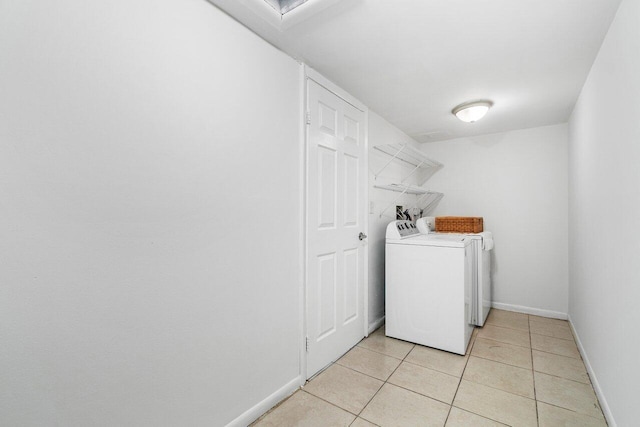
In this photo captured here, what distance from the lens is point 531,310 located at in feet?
11.3

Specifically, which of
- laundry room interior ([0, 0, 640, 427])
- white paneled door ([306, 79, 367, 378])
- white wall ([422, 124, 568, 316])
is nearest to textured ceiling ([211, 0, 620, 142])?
laundry room interior ([0, 0, 640, 427])

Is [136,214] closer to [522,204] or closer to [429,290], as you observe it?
[429,290]

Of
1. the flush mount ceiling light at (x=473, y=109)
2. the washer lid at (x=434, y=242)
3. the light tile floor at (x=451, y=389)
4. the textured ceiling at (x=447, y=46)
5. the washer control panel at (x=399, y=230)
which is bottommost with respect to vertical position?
the light tile floor at (x=451, y=389)

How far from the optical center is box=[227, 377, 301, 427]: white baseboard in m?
1.57

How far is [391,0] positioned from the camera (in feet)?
4.66

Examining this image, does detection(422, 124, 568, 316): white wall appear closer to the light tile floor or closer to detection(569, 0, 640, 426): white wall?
the light tile floor

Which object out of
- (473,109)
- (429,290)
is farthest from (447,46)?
(429,290)

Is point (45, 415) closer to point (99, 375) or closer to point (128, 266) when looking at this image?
point (99, 375)

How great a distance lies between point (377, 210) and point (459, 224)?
107 cm

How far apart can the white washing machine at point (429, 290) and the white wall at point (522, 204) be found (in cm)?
111

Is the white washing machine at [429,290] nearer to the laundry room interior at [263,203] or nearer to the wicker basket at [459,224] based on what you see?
the laundry room interior at [263,203]

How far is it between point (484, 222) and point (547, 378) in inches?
80.4

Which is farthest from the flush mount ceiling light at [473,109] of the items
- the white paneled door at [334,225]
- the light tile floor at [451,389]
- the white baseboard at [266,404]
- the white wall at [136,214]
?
the white baseboard at [266,404]

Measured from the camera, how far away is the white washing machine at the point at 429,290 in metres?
2.45
